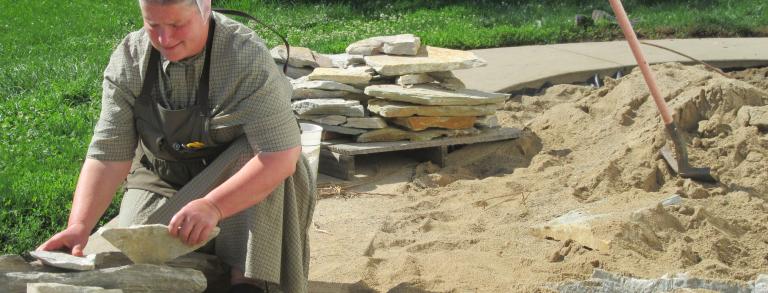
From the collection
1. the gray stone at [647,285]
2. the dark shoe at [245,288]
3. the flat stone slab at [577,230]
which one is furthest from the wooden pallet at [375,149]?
the dark shoe at [245,288]

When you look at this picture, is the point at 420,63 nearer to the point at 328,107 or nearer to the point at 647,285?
the point at 328,107

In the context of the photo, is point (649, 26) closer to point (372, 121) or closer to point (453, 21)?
point (453, 21)

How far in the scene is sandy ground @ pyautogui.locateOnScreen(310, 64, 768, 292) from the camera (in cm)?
439

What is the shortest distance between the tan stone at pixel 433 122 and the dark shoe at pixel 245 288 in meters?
2.53

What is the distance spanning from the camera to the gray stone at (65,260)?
3264 millimetres

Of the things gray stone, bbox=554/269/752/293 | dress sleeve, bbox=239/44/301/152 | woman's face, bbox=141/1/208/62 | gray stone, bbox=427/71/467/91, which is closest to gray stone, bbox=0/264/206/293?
dress sleeve, bbox=239/44/301/152

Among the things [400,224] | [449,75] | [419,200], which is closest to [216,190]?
[400,224]

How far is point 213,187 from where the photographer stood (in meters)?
3.66

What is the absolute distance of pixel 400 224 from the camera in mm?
5090

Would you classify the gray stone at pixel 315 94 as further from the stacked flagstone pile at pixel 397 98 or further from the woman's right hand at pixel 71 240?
the woman's right hand at pixel 71 240

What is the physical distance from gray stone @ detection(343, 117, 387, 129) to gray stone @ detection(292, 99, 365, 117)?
29 mm

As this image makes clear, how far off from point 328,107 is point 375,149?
38cm

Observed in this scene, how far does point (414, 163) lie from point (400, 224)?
117cm

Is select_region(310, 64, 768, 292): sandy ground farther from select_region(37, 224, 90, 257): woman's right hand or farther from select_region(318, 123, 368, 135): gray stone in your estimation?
select_region(37, 224, 90, 257): woman's right hand
